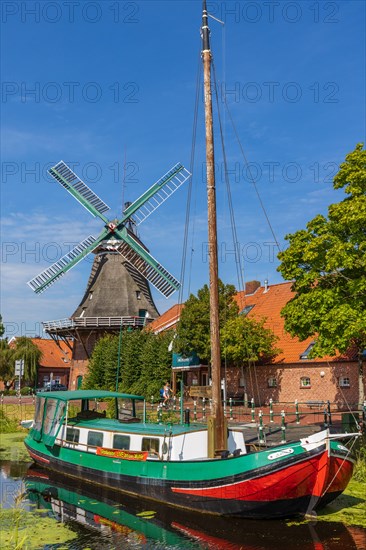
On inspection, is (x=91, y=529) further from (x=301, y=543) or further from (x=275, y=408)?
(x=275, y=408)

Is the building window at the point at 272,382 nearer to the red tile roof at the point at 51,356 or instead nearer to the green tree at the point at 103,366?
the green tree at the point at 103,366

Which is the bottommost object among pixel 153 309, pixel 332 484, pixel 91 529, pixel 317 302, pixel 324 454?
pixel 91 529

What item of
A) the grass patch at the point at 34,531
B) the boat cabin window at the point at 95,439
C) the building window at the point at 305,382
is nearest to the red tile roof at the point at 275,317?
the building window at the point at 305,382

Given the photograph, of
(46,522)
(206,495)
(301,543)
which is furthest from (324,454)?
(46,522)

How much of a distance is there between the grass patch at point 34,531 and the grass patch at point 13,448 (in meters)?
9.93

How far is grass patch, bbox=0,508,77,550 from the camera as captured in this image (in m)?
11.6

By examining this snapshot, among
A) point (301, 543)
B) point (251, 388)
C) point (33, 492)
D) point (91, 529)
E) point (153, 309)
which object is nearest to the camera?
point (301, 543)

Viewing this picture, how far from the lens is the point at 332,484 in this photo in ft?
41.3

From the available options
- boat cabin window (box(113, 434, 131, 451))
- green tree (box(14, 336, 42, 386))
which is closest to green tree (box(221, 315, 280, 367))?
boat cabin window (box(113, 434, 131, 451))

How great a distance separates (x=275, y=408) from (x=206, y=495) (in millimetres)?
18176

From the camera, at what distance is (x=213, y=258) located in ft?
51.4

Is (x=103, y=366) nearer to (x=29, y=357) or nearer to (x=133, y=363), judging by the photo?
(x=133, y=363)

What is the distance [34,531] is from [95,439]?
18.6 feet

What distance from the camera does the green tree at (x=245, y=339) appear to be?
32469 millimetres
